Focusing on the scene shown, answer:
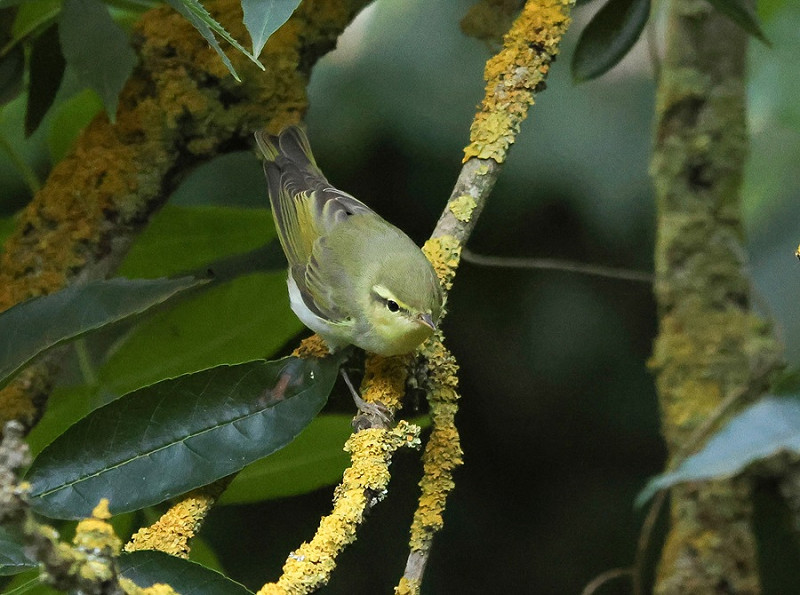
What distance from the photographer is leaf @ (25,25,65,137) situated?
1.26m

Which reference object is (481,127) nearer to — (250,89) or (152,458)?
(250,89)

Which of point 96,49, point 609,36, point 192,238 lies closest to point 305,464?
point 192,238

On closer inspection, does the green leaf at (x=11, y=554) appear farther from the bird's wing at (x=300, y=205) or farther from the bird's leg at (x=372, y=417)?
the bird's wing at (x=300, y=205)

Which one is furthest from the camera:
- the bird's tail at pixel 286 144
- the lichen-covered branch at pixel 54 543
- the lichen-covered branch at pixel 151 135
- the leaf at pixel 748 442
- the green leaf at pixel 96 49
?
the bird's tail at pixel 286 144

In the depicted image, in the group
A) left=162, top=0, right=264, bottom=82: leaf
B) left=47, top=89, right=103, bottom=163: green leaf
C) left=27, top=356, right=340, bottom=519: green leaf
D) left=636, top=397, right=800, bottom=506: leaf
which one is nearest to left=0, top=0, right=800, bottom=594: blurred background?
left=47, top=89, right=103, bottom=163: green leaf

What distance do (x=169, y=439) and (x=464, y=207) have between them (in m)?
0.48

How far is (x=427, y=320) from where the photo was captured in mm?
1137

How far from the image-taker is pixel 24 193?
5.79 feet

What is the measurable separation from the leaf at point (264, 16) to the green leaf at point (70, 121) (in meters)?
0.72

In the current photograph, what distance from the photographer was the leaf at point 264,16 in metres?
0.80

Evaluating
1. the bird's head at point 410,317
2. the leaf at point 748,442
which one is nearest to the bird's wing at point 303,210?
the bird's head at point 410,317

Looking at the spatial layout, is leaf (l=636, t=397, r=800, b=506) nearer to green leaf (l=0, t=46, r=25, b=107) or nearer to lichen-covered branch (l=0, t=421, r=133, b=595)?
lichen-covered branch (l=0, t=421, r=133, b=595)

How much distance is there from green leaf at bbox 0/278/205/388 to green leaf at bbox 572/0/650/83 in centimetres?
71

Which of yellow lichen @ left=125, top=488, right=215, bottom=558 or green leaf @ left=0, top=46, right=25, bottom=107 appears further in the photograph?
green leaf @ left=0, top=46, right=25, bottom=107
